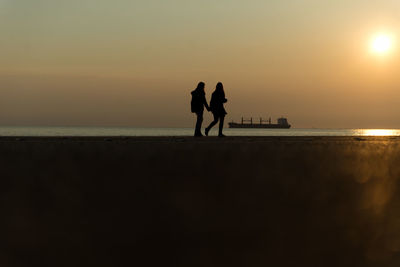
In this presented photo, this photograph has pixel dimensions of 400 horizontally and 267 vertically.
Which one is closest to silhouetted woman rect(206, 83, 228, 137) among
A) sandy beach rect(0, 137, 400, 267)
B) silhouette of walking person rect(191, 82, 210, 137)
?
silhouette of walking person rect(191, 82, 210, 137)

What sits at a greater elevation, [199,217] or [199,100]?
[199,100]

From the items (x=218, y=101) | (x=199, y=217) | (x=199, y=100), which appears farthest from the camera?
(x=218, y=101)

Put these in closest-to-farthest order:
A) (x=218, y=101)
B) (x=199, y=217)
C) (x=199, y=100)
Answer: (x=199, y=217) < (x=199, y=100) < (x=218, y=101)

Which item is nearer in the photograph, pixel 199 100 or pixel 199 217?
pixel 199 217

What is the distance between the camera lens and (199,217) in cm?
460

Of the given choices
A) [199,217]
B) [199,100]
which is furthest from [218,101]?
[199,217]

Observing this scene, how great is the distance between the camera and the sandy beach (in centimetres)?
343

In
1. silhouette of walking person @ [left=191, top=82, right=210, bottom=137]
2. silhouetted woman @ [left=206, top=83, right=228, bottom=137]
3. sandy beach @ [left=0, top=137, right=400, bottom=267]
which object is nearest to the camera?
sandy beach @ [left=0, top=137, right=400, bottom=267]

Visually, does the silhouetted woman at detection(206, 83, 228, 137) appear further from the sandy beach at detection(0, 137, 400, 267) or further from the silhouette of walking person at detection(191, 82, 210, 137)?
the sandy beach at detection(0, 137, 400, 267)

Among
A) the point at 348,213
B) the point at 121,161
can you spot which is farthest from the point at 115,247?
the point at 121,161

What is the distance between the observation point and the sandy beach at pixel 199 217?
3432 mm

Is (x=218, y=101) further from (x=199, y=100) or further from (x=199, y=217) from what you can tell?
(x=199, y=217)

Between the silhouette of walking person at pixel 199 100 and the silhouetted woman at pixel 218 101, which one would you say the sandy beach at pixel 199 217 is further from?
the silhouetted woman at pixel 218 101

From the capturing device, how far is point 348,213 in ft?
15.6
